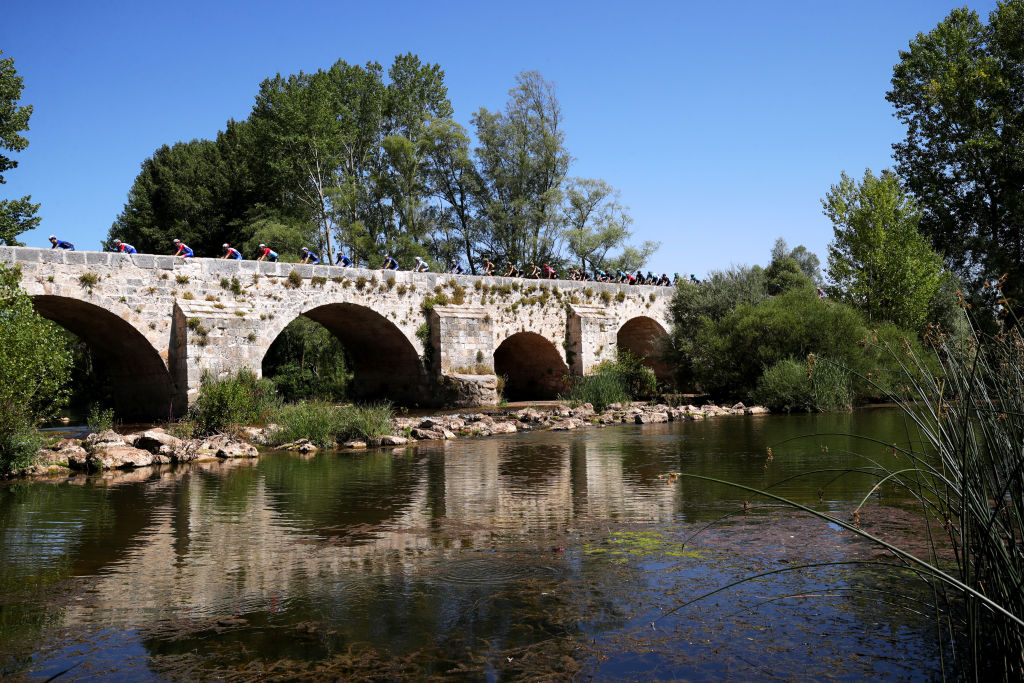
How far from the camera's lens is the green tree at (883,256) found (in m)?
26.5

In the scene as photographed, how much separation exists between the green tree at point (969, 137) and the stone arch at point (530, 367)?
44.6 ft

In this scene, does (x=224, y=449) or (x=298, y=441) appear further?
(x=298, y=441)

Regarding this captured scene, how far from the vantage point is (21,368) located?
10281 mm

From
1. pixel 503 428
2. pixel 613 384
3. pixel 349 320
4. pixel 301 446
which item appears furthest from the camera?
pixel 349 320

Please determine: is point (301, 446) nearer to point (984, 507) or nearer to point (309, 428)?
point (309, 428)

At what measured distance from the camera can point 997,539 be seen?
2.95 metres

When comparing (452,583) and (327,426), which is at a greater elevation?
(327,426)

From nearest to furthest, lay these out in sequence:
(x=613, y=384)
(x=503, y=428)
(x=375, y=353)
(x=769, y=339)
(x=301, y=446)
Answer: (x=301, y=446) → (x=503, y=428) → (x=769, y=339) → (x=613, y=384) → (x=375, y=353)

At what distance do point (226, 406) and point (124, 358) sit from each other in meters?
4.69

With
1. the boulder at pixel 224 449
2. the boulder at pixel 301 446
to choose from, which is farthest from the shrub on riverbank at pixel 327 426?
the boulder at pixel 224 449

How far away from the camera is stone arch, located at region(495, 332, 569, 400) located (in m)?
26.7

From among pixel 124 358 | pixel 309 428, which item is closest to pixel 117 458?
pixel 309 428

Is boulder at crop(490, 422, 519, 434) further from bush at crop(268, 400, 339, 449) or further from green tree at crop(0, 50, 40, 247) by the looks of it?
green tree at crop(0, 50, 40, 247)

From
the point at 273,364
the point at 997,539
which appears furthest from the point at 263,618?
the point at 273,364
